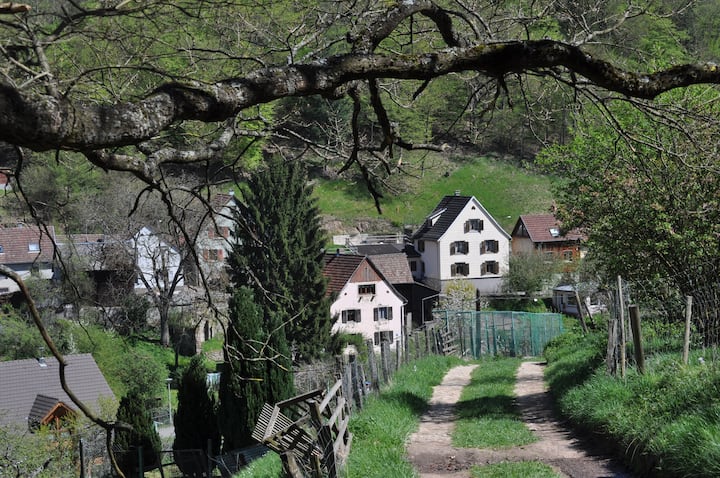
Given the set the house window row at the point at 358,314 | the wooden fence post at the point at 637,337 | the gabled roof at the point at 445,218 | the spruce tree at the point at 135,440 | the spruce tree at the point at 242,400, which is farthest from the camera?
the gabled roof at the point at 445,218

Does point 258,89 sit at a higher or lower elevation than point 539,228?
lower

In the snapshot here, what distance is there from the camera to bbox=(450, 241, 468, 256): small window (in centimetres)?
4928

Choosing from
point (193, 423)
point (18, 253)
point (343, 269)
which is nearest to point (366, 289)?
point (343, 269)

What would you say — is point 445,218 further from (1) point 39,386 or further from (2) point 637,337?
(2) point 637,337

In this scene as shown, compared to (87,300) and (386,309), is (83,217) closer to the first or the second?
(386,309)

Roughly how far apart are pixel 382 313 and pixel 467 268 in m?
9.39

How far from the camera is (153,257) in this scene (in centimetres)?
3703

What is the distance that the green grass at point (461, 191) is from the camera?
58.9 metres

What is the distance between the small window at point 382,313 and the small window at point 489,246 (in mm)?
→ 9728

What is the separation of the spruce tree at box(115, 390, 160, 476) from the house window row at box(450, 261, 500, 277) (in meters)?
30.2

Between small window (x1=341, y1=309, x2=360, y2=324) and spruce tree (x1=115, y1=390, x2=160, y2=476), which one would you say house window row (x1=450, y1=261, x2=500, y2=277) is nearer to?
small window (x1=341, y1=309, x2=360, y2=324)

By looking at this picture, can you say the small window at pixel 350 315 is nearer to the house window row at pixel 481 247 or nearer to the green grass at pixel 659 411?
the house window row at pixel 481 247

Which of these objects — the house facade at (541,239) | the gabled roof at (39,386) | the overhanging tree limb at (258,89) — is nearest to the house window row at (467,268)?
the house facade at (541,239)

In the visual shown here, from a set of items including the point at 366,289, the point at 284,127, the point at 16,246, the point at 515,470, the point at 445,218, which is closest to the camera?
the point at 284,127
